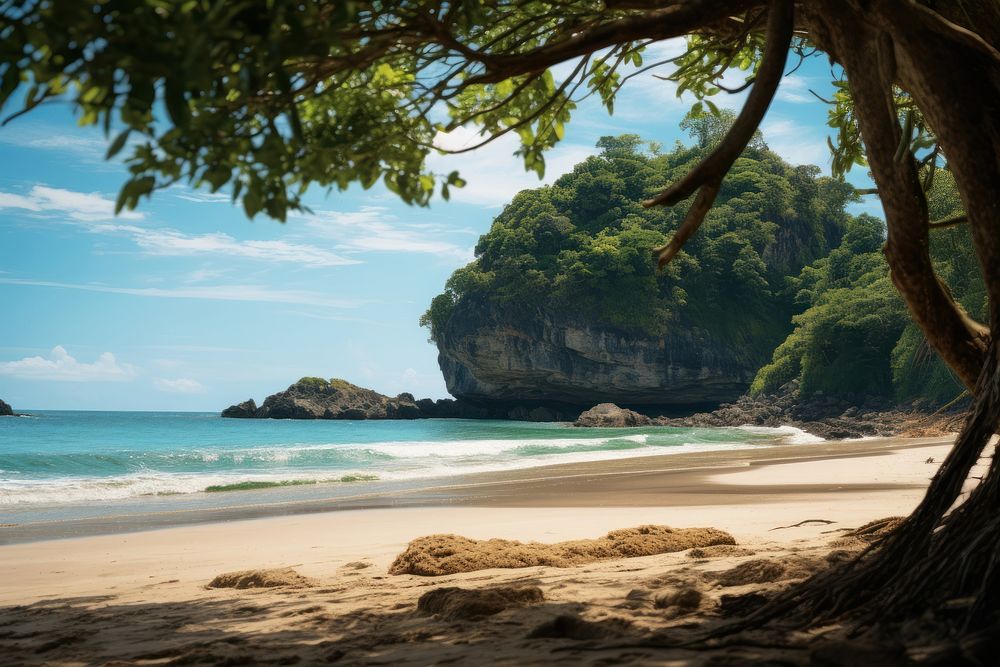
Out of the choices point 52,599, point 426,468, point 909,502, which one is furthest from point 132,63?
point 426,468

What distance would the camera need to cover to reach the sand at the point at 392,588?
3420 mm

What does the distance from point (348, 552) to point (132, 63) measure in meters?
5.57

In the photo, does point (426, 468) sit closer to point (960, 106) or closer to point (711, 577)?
point (711, 577)

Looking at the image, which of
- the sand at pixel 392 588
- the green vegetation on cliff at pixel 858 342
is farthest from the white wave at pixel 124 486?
the green vegetation on cliff at pixel 858 342

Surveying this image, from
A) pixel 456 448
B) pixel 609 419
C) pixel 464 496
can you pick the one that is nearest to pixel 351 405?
pixel 609 419

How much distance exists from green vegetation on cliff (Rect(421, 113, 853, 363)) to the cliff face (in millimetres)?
737

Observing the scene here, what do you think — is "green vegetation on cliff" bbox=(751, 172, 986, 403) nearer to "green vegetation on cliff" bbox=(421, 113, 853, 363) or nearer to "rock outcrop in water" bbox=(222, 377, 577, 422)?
"green vegetation on cliff" bbox=(421, 113, 853, 363)

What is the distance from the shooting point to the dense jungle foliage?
59.8 metres

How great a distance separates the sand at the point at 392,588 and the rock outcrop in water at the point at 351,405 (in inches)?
2524

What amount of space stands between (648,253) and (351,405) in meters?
31.4

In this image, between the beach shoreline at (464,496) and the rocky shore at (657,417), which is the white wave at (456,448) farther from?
the rocky shore at (657,417)

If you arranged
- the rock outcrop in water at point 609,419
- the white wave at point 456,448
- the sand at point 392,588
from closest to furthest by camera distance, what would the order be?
1. the sand at point 392,588
2. the white wave at point 456,448
3. the rock outcrop in water at point 609,419

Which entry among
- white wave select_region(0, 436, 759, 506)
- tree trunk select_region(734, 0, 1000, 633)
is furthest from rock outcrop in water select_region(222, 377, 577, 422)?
tree trunk select_region(734, 0, 1000, 633)

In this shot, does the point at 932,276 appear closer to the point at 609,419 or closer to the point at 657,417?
the point at 609,419
